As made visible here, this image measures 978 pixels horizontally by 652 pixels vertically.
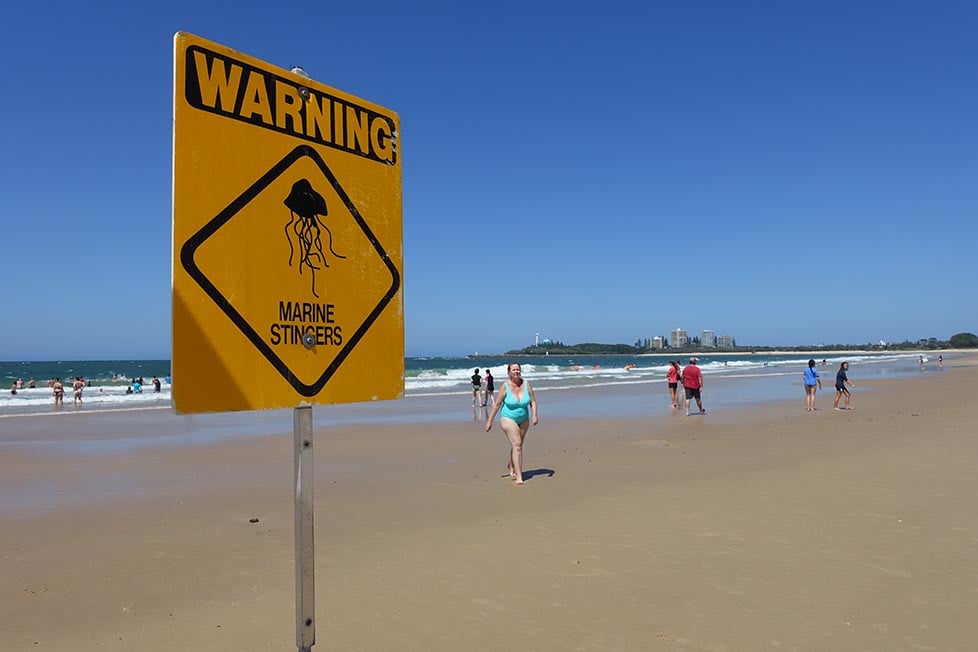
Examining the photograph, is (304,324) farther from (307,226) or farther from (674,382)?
(674,382)

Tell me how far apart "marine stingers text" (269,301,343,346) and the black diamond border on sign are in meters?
0.05

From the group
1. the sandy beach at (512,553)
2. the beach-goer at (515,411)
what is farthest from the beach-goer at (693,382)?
the beach-goer at (515,411)

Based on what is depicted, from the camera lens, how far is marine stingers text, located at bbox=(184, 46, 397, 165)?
1864 millimetres

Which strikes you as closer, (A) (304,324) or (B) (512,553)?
(A) (304,324)

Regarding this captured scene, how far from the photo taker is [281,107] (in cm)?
204

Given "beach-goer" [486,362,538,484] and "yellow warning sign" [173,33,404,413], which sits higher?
"yellow warning sign" [173,33,404,413]

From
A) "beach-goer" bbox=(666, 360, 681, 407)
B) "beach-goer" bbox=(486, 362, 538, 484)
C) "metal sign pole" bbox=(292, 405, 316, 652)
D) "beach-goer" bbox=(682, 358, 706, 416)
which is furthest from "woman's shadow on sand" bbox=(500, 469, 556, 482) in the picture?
"beach-goer" bbox=(666, 360, 681, 407)

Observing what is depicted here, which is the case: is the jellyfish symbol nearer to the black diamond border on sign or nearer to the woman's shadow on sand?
the black diamond border on sign

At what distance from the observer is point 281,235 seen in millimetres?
1988

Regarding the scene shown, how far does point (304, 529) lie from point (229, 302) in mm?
790

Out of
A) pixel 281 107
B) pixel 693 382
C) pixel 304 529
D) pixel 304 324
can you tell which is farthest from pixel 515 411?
pixel 693 382

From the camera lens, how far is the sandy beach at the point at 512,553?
13.7ft

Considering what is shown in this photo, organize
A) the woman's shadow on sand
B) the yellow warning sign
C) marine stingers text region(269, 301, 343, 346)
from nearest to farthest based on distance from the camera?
the yellow warning sign → marine stingers text region(269, 301, 343, 346) → the woman's shadow on sand

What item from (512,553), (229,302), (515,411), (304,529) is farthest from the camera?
(515,411)
